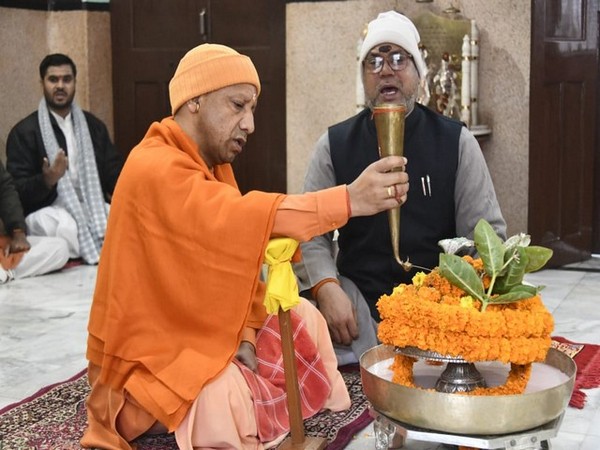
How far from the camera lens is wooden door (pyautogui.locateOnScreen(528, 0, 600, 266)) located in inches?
246

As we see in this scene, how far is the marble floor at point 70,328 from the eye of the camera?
3469mm

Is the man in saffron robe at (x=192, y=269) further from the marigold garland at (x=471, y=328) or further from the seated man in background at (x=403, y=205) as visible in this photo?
the seated man in background at (x=403, y=205)

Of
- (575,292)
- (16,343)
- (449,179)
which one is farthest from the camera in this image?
(575,292)

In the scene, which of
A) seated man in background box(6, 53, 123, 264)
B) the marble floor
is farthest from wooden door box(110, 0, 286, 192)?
the marble floor

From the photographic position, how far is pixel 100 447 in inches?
123

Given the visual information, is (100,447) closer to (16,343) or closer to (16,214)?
(16,343)

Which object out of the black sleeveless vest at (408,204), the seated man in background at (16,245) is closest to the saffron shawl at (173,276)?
the black sleeveless vest at (408,204)

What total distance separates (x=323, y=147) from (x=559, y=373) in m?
1.62

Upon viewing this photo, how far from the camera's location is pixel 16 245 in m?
6.47

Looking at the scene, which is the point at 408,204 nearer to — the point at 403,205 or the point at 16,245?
the point at 403,205

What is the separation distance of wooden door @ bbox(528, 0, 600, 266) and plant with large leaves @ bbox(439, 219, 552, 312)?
12.8 ft

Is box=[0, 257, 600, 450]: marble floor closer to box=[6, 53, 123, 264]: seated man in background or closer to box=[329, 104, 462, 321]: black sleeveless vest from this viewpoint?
box=[6, 53, 123, 264]: seated man in background

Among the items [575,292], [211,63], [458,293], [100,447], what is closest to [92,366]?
[100,447]

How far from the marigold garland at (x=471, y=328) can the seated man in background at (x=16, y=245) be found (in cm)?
439
